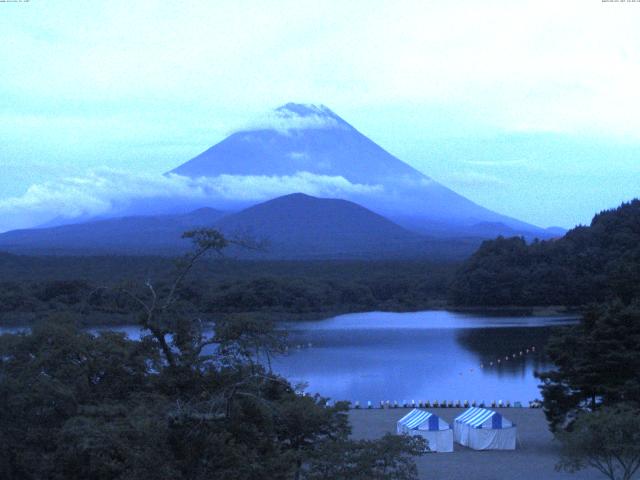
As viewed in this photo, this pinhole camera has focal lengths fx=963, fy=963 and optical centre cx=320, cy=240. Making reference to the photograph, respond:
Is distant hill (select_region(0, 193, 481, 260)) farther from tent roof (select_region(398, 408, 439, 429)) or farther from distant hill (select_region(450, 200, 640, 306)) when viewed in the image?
tent roof (select_region(398, 408, 439, 429))

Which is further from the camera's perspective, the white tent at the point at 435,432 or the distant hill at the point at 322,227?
the distant hill at the point at 322,227

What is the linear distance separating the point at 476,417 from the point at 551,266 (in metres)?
29.0

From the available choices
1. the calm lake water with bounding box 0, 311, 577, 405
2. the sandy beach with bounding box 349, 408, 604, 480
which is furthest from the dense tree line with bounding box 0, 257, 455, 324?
the sandy beach with bounding box 349, 408, 604, 480

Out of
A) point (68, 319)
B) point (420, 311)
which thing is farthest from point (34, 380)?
point (420, 311)

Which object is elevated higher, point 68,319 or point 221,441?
point 68,319

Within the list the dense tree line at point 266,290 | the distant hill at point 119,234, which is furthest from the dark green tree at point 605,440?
the distant hill at point 119,234

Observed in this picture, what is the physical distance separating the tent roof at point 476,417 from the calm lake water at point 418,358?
349 centimetres

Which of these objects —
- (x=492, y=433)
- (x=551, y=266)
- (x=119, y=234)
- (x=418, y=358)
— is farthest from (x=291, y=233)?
(x=492, y=433)

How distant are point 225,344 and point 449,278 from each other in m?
40.3

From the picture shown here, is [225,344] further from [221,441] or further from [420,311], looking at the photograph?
[420,311]

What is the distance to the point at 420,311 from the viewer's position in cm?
4044

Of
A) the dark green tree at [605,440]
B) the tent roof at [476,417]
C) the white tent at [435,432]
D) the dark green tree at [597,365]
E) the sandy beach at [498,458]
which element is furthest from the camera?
the tent roof at [476,417]

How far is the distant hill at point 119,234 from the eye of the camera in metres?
75.5

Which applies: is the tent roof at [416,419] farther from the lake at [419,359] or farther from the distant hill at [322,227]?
the distant hill at [322,227]
